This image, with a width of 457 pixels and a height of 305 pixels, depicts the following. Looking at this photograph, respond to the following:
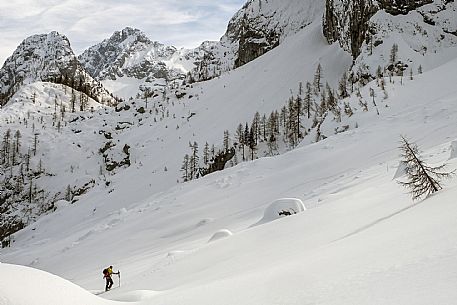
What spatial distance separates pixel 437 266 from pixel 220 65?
106 meters

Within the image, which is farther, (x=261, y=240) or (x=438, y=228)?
(x=261, y=240)

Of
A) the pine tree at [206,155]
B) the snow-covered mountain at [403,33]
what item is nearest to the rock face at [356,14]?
the snow-covered mountain at [403,33]

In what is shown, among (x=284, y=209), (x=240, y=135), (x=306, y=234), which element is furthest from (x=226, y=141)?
(x=306, y=234)

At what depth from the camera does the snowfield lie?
15.5 feet

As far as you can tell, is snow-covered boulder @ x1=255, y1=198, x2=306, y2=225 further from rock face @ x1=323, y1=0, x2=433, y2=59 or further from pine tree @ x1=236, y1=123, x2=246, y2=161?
rock face @ x1=323, y1=0, x2=433, y2=59

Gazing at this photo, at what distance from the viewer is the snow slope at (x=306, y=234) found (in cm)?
438

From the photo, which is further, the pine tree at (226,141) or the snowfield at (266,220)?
the pine tree at (226,141)

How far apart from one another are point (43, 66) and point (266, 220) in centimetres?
12518

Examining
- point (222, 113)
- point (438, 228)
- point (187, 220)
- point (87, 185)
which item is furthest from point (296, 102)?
point (438, 228)

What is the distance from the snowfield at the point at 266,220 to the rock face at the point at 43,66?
61.3 meters

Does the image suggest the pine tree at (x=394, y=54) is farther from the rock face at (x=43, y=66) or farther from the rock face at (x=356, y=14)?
the rock face at (x=43, y=66)

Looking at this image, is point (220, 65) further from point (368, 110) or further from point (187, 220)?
point (187, 220)

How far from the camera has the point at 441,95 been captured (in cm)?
2827

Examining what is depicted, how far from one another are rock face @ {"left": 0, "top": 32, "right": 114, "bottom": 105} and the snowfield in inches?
2412
